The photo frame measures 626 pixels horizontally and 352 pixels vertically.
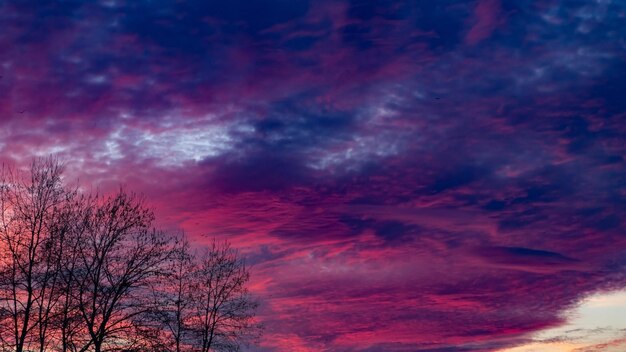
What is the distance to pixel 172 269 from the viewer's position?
51.2 meters

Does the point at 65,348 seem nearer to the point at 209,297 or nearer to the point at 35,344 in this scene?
the point at 35,344

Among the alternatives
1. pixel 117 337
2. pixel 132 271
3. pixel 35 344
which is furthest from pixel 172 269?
pixel 35 344

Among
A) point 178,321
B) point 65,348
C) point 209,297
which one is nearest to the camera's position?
point 65,348

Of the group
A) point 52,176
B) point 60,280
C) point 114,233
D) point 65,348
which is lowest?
point 65,348

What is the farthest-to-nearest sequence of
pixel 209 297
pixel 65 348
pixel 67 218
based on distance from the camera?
pixel 209 297 < pixel 67 218 < pixel 65 348

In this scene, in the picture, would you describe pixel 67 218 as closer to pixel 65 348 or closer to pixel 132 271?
pixel 132 271

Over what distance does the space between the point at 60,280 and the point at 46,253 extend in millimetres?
2294

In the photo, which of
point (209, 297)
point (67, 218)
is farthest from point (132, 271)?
point (209, 297)

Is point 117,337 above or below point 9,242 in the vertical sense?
below

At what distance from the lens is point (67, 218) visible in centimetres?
4938

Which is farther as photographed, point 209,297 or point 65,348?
point 209,297

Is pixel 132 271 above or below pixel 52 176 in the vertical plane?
below

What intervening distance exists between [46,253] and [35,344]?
6.51 m

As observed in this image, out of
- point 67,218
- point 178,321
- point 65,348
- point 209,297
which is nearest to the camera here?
point 65,348
